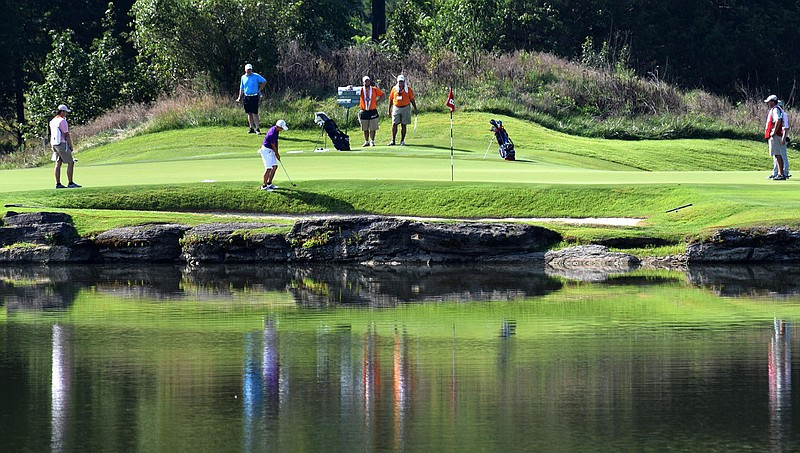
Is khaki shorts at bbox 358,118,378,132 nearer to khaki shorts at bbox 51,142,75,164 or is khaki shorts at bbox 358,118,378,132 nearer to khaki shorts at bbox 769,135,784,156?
khaki shorts at bbox 51,142,75,164

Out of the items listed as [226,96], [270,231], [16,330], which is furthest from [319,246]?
[226,96]

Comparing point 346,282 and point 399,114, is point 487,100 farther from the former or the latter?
point 346,282

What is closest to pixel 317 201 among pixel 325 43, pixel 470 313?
pixel 470 313

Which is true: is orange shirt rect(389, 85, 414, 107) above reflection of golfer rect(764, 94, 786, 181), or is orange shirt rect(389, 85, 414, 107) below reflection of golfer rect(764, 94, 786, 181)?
above

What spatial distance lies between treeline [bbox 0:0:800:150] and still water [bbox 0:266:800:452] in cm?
2726

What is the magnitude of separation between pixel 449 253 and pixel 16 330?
989cm

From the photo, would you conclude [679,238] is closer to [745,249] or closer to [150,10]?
[745,249]

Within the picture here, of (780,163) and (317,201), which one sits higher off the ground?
(780,163)

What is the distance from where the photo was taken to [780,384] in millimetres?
12867

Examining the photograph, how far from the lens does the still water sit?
11.1 meters

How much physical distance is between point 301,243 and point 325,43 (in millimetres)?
36803

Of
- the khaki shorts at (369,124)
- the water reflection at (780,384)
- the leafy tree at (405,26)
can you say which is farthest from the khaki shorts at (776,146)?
the leafy tree at (405,26)

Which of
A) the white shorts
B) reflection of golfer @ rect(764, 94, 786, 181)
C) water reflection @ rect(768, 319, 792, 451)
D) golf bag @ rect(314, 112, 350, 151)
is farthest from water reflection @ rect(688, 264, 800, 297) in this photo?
golf bag @ rect(314, 112, 350, 151)

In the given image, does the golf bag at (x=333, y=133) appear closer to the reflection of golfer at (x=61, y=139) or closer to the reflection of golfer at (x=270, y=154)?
the reflection of golfer at (x=270, y=154)
